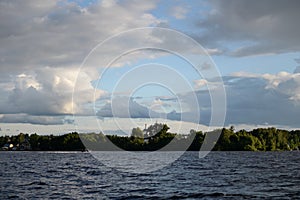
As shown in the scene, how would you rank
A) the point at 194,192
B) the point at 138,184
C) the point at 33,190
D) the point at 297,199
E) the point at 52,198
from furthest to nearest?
1. the point at 138,184
2. the point at 33,190
3. the point at 194,192
4. the point at 52,198
5. the point at 297,199

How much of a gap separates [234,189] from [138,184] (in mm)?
12585

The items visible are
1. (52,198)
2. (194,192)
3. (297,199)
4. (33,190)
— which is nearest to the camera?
(297,199)

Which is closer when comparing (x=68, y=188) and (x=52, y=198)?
(x=52, y=198)

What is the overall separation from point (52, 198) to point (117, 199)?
21.2 ft

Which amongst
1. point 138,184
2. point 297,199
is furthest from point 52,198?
point 297,199

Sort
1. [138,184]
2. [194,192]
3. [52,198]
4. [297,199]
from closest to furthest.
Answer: [297,199] < [52,198] < [194,192] < [138,184]

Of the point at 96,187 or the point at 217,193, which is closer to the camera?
the point at 217,193

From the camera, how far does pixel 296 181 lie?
55.8m

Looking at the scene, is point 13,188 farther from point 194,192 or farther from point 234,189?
point 234,189

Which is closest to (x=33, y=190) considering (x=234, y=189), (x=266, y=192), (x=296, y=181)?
(x=234, y=189)

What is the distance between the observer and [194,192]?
148 feet

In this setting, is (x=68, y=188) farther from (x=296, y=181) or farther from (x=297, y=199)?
(x=296, y=181)

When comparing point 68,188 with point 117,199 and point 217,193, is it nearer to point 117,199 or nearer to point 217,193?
point 117,199

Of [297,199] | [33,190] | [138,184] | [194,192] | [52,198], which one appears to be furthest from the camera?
[138,184]
